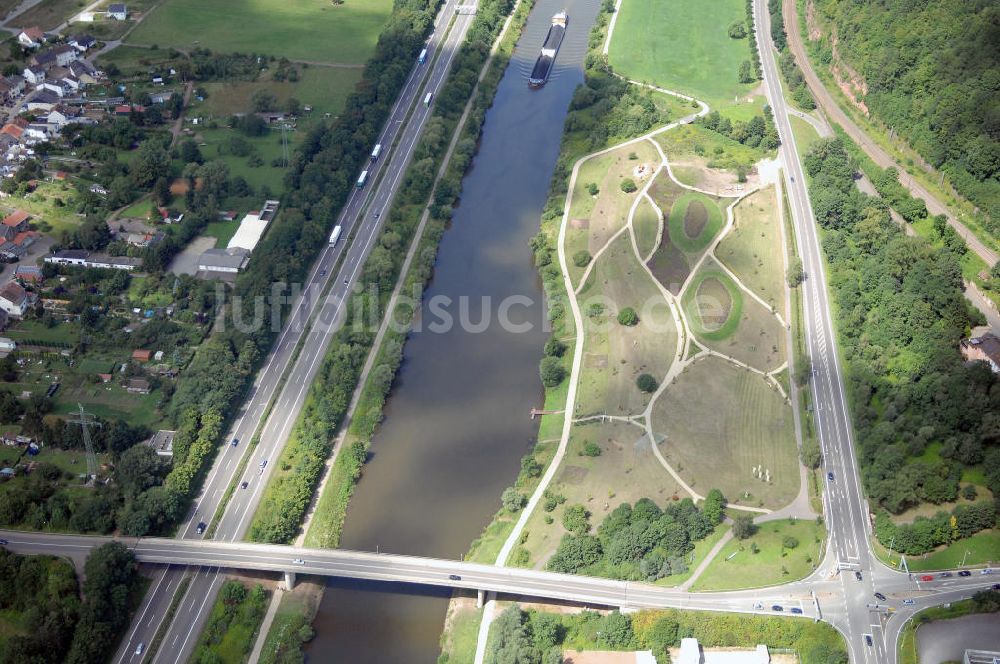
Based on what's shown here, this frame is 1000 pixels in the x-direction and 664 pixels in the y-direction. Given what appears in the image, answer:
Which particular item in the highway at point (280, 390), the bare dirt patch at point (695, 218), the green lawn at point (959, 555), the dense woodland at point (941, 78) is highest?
the dense woodland at point (941, 78)

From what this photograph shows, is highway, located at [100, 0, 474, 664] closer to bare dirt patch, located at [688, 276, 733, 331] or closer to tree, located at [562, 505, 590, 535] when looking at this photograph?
tree, located at [562, 505, 590, 535]

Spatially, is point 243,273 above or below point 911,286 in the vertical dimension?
below

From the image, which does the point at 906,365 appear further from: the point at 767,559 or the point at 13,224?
the point at 13,224

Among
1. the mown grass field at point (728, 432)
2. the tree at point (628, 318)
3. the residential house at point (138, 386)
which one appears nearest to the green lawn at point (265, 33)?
the tree at point (628, 318)

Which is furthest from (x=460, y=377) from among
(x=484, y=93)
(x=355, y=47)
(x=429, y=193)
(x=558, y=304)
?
(x=355, y=47)

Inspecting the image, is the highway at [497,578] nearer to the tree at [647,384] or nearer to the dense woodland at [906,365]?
the dense woodland at [906,365]

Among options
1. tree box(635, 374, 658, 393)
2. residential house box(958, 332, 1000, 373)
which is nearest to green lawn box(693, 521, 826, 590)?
tree box(635, 374, 658, 393)

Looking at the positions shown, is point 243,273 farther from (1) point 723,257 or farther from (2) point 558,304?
(1) point 723,257
